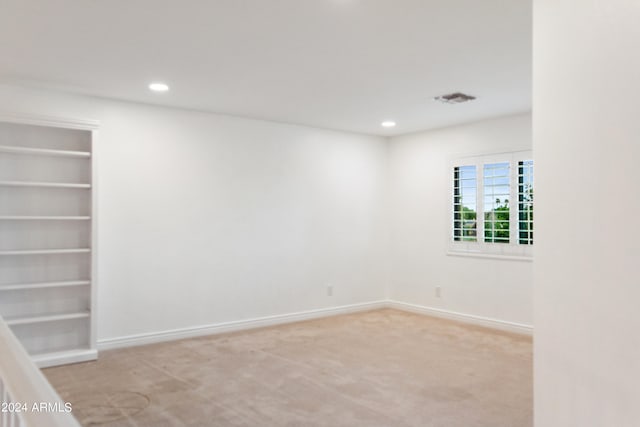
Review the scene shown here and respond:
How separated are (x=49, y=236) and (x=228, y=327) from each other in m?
2.06

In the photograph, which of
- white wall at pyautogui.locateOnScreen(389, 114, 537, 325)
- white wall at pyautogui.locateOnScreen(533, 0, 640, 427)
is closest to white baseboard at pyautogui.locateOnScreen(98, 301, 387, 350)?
white wall at pyautogui.locateOnScreen(389, 114, 537, 325)

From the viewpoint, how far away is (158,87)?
170 inches

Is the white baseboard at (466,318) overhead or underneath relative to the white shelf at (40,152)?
underneath

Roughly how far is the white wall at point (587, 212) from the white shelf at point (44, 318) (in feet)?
12.7

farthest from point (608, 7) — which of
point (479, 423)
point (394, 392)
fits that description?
point (394, 392)

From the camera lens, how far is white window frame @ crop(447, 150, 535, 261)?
5492mm

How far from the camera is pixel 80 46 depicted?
3.32 metres

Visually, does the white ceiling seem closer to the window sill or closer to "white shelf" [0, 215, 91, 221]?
"white shelf" [0, 215, 91, 221]

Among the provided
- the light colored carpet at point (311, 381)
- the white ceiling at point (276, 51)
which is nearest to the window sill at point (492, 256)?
the light colored carpet at point (311, 381)

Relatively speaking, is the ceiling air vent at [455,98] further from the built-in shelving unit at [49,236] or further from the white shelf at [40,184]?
the white shelf at [40,184]

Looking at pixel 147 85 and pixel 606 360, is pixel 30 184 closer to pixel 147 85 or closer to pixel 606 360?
pixel 147 85

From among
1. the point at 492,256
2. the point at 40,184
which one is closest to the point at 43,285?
the point at 40,184

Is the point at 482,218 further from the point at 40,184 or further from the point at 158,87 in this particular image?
the point at 40,184

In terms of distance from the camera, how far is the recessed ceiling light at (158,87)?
4.23 m
